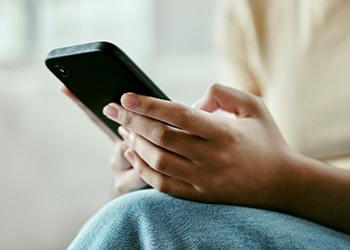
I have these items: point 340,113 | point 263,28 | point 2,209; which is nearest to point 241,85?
point 263,28

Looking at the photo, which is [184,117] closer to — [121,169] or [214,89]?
[214,89]

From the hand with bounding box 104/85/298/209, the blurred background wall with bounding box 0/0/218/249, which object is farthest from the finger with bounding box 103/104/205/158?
the blurred background wall with bounding box 0/0/218/249

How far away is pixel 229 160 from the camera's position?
35 cm

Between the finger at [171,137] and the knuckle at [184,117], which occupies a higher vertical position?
the knuckle at [184,117]

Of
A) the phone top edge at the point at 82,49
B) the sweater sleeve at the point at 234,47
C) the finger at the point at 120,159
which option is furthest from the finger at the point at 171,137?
the sweater sleeve at the point at 234,47

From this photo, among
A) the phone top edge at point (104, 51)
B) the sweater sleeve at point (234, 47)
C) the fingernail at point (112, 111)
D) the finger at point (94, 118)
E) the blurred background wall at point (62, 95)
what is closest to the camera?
the phone top edge at point (104, 51)

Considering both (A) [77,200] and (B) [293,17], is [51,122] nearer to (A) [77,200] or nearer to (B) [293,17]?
(A) [77,200]

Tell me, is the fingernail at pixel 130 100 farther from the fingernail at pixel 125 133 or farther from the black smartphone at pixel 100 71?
the fingernail at pixel 125 133

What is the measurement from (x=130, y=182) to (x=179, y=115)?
0.29 m

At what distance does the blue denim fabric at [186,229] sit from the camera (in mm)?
301

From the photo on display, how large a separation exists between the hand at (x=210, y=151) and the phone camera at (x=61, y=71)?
0.08 metres

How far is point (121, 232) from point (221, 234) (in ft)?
0.39

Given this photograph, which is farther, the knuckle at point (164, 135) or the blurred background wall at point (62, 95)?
the blurred background wall at point (62, 95)

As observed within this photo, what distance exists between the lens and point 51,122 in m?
1.11
